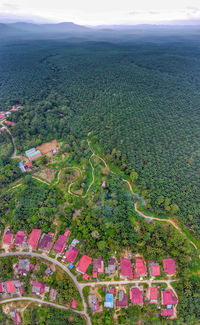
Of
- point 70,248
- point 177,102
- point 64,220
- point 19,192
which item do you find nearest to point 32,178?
point 19,192

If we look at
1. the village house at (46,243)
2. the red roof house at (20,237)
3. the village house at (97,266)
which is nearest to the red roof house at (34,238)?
the village house at (46,243)

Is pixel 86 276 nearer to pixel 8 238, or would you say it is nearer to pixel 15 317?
pixel 15 317

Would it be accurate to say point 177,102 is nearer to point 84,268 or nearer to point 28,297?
point 84,268

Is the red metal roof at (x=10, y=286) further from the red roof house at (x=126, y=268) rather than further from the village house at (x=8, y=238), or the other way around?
the red roof house at (x=126, y=268)

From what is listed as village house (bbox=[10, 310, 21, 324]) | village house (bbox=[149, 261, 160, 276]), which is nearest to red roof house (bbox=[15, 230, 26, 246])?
village house (bbox=[10, 310, 21, 324])

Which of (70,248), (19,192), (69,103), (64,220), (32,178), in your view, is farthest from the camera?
(69,103)
